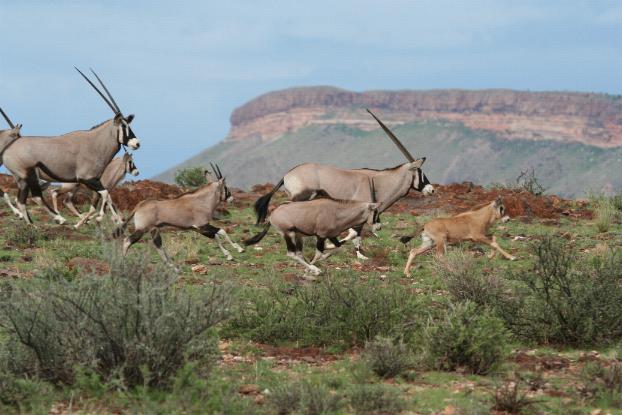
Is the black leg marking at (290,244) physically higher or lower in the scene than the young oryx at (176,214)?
lower

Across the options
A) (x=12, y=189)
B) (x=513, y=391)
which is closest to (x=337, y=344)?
(x=513, y=391)

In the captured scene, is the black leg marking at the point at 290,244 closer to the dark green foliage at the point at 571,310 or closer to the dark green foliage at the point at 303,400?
the dark green foliage at the point at 571,310

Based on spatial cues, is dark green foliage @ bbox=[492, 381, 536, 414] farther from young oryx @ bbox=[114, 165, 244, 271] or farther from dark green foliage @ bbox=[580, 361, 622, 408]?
young oryx @ bbox=[114, 165, 244, 271]

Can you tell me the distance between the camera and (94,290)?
766 centimetres

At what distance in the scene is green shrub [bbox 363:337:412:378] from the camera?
8016 millimetres

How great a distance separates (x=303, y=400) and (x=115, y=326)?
1820mm

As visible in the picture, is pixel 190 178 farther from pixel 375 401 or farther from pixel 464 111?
pixel 464 111

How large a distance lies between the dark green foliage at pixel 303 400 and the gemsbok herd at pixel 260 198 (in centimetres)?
564

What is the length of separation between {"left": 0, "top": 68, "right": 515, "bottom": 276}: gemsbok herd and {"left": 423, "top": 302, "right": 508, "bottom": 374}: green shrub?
5168 mm

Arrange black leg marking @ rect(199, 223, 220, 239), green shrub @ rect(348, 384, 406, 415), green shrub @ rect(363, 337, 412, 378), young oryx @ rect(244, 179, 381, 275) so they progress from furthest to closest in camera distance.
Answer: black leg marking @ rect(199, 223, 220, 239)
young oryx @ rect(244, 179, 381, 275)
green shrub @ rect(363, 337, 412, 378)
green shrub @ rect(348, 384, 406, 415)

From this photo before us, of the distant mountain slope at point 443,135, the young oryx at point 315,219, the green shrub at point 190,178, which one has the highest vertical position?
the young oryx at point 315,219

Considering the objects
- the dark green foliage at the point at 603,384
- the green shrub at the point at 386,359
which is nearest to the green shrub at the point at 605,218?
the dark green foliage at the point at 603,384

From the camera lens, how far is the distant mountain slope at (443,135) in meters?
122

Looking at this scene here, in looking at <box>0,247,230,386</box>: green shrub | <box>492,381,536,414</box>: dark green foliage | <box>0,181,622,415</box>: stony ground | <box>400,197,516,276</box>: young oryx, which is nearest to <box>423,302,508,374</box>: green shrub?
<box>0,181,622,415</box>: stony ground
